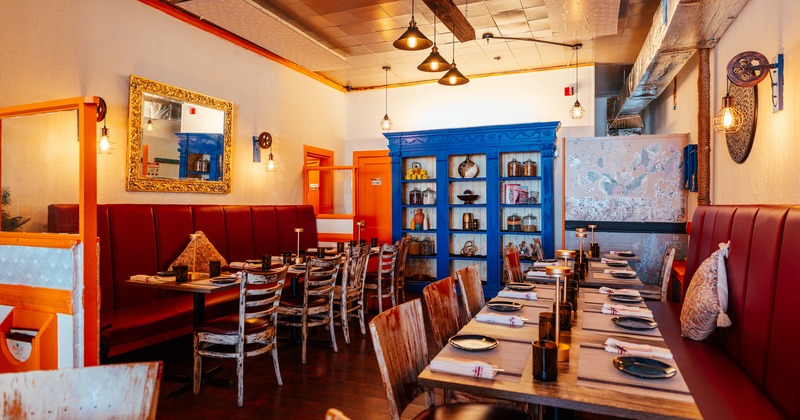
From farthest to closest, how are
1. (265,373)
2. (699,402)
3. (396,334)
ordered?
(265,373) → (699,402) → (396,334)

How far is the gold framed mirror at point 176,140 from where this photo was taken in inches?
184

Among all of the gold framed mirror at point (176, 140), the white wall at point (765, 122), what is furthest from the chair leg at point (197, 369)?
the white wall at point (765, 122)

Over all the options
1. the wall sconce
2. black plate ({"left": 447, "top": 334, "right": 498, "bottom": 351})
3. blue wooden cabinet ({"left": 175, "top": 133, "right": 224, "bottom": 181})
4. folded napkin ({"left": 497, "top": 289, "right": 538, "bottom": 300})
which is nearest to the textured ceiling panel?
the wall sconce

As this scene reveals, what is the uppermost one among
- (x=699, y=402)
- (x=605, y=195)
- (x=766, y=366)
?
(x=605, y=195)

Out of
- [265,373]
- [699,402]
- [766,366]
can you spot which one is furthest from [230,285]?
[766,366]

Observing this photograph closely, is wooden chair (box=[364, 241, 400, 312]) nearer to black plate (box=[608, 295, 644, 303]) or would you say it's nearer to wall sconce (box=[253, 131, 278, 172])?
wall sconce (box=[253, 131, 278, 172])

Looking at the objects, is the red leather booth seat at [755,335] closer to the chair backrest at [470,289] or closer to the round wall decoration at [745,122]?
the round wall decoration at [745,122]

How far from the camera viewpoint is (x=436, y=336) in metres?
2.38

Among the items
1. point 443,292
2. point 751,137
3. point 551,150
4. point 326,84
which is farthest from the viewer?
point 326,84

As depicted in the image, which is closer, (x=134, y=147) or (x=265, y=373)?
(x=265, y=373)

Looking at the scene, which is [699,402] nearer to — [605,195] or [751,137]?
[751,137]

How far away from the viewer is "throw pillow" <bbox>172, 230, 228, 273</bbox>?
15.6ft

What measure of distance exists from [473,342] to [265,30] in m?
4.38

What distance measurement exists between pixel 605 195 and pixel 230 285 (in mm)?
4823
